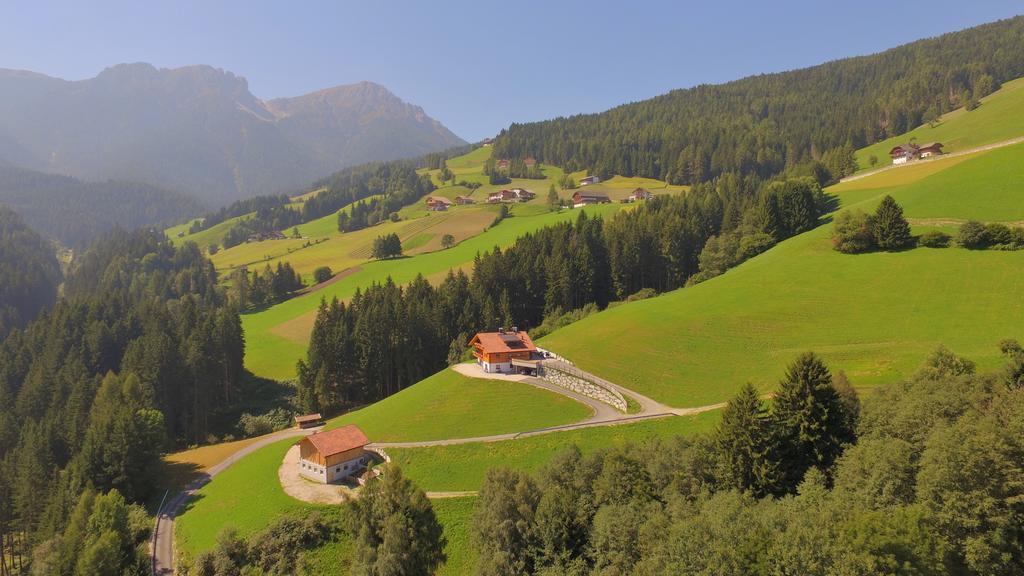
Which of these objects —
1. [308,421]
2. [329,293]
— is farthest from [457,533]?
[329,293]

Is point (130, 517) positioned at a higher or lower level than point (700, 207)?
lower

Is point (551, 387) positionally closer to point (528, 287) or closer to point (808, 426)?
point (808, 426)

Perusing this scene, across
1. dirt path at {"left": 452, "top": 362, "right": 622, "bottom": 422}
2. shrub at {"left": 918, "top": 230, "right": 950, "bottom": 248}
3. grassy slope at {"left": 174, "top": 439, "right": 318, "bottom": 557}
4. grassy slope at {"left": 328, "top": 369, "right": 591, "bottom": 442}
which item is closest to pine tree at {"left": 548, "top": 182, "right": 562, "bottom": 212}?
dirt path at {"left": 452, "top": 362, "right": 622, "bottom": 422}

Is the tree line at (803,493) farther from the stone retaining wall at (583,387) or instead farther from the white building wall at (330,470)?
the white building wall at (330,470)

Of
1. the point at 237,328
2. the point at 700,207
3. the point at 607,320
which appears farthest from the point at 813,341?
the point at 237,328

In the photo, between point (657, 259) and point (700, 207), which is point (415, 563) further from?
point (700, 207)

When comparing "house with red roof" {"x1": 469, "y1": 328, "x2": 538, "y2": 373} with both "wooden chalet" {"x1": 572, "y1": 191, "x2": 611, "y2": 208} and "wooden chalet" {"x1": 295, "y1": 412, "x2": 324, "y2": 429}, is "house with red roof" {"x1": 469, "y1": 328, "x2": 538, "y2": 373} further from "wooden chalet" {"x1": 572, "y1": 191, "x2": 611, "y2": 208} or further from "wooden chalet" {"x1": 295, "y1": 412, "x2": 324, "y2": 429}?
"wooden chalet" {"x1": 572, "y1": 191, "x2": 611, "y2": 208}

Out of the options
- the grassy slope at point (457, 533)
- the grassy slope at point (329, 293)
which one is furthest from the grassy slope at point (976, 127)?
the grassy slope at point (457, 533)
